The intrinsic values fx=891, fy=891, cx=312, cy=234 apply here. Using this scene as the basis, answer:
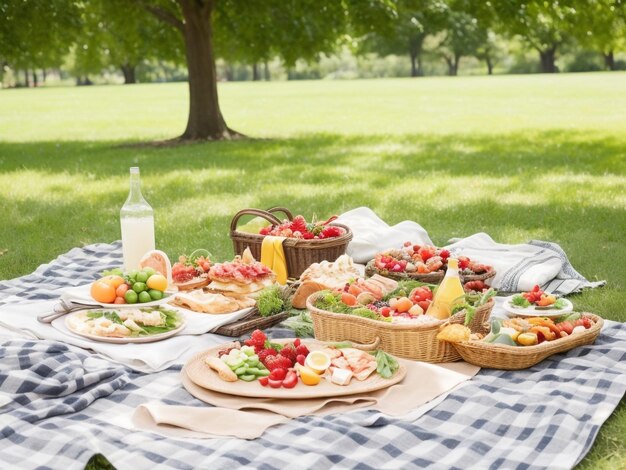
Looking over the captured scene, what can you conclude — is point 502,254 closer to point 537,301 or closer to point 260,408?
point 537,301

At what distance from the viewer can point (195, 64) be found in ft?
50.5

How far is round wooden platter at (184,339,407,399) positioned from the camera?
4.06 metres

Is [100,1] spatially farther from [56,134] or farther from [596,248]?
[596,248]

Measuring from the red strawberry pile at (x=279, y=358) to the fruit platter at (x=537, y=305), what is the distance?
148cm

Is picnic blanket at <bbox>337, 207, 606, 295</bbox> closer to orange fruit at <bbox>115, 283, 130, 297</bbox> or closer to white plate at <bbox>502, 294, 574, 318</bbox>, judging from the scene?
white plate at <bbox>502, 294, 574, 318</bbox>

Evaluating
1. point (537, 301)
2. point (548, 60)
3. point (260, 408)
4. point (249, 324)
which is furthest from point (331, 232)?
point (548, 60)

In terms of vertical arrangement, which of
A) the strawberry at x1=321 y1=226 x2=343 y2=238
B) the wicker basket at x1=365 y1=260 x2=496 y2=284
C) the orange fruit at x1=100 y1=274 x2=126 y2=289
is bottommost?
the wicker basket at x1=365 y1=260 x2=496 y2=284

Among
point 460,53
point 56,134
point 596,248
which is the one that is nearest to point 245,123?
point 56,134

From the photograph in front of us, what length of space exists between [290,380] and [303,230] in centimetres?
224

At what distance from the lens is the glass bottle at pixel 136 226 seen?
18.6 ft

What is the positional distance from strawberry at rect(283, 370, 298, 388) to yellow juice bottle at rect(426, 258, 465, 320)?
0.99 meters

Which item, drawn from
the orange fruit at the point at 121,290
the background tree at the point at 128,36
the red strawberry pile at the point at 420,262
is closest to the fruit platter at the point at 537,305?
the red strawberry pile at the point at 420,262

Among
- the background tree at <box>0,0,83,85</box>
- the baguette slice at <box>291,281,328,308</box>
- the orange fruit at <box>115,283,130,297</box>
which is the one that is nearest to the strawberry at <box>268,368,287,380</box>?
the orange fruit at <box>115,283,130,297</box>

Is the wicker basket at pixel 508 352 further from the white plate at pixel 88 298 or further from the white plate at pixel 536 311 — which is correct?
the white plate at pixel 88 298
